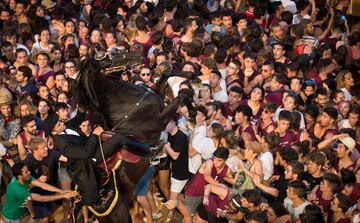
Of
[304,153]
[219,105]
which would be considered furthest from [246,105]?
[304,153]

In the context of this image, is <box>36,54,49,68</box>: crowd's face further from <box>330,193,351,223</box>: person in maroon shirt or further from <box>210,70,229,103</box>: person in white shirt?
<box>330,193,351,223</box>: person in maroon shirt

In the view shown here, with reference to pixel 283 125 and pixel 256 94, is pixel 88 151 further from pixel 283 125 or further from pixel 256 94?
pixel 256 94

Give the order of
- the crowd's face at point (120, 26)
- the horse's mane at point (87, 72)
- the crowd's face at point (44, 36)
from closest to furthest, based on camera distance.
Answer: the horse's mane at point (87, 72), the crowd's face at point (44, 36), the crowd's face at point (120, 26)

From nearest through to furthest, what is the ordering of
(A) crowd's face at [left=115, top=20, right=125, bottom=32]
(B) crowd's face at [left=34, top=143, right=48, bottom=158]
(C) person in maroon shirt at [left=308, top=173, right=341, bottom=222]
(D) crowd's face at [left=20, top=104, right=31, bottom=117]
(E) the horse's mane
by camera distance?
(E) the horse's mane
(C) person in maroon shirt at [left=308, top=173, right=341, bottom=222]
(B) crowd's face at [left=34, top=143, right=48, bottom=158]
(D) crowd's face at [left=20, top=104, right=31, bottom=117]
(A) crowd's face at [left=115, top=20, right=125, bottom=32]

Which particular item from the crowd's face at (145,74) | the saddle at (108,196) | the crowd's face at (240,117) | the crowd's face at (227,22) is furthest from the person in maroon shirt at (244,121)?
the crowd's face at (227,22)

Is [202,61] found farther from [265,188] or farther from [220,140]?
[265,188]

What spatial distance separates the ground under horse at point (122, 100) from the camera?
26.9 ft

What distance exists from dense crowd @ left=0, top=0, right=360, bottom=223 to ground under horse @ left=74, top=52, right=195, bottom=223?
0.86 ft

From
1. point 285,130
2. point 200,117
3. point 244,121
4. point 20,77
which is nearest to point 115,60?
point 200,117

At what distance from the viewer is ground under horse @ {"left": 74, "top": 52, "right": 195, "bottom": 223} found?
26.9 feet

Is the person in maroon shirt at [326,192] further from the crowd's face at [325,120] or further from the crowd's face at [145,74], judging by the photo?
the crowd's face at [145,74]

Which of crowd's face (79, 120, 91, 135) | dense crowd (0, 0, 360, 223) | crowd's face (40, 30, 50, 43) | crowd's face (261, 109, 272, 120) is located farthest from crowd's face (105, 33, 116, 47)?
crowd's face (79, 120, 91, 135)

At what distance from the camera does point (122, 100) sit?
27.8 feet

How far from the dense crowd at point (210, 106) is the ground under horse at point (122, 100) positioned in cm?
26
